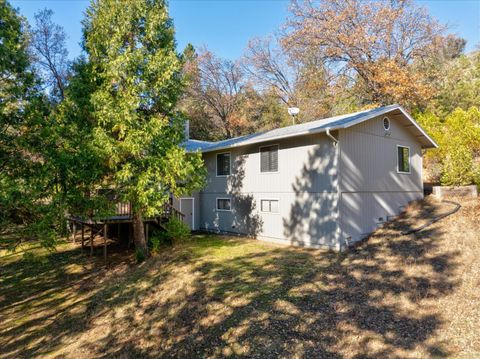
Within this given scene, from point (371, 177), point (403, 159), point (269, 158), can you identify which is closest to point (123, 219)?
point (269, 158)

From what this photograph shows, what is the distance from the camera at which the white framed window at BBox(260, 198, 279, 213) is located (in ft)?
45.9

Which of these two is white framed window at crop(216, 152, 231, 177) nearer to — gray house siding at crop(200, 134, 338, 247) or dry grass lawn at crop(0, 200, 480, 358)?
gray house siding at crop(200, 134, 338, 247)

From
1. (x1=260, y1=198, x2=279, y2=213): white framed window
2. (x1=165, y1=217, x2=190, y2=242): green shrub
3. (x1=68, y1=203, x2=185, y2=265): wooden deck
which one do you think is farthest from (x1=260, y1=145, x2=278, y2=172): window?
(x1=68, y1=203, x2=185, y2=265): wooden deck

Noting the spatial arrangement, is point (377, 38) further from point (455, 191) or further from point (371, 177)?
point (371, 177)

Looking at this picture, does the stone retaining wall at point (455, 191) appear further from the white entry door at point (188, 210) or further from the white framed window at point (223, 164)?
the white entry door at point (188, 210)

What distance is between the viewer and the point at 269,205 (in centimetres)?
1427

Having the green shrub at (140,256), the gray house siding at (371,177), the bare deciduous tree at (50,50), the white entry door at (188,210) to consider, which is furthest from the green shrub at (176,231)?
the bare deciduous tree at (50,50)

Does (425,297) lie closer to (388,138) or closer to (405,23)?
(388,138)

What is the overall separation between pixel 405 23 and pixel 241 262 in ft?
74.3

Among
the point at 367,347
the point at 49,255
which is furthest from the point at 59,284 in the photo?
the point at 367,347

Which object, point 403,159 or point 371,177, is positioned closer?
point 371,177

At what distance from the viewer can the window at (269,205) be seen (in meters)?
14.0

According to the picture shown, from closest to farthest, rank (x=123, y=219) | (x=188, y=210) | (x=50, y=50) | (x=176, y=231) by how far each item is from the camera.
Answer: (x=123, y=219) → (x=176, y=231) → (x=188, y=210) → (x=50, y=50)

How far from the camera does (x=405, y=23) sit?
76.8ft
